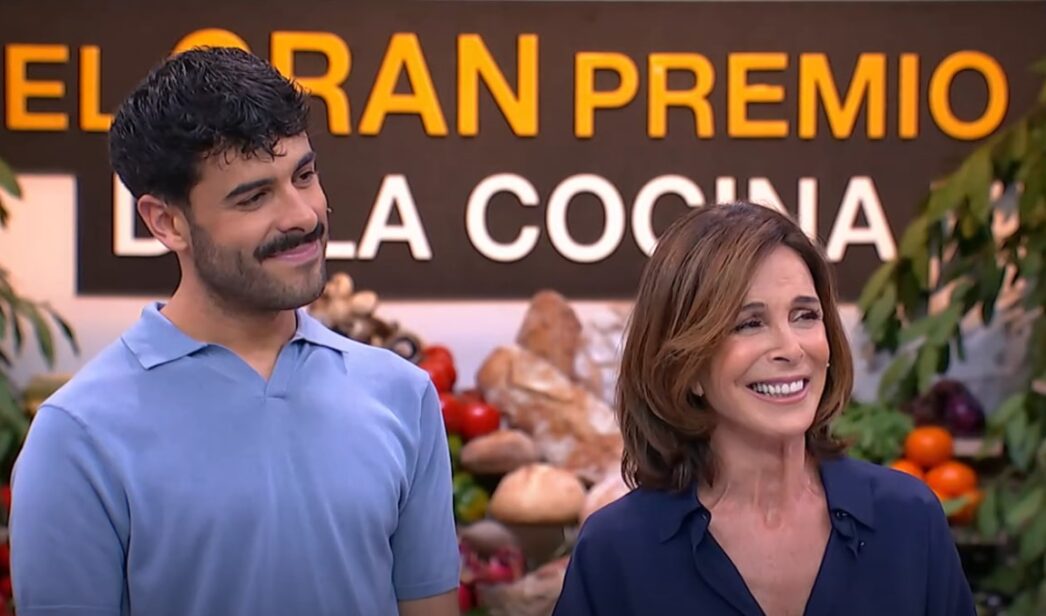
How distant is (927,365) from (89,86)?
196 centimetres

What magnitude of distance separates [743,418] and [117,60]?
211 centimetres

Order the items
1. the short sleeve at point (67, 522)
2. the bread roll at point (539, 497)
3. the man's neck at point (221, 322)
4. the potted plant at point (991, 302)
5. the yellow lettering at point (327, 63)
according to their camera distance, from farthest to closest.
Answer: the yellow lettering at point (327, 63) < the bread roll at point (539, 497) < the potted plant at point (991, 302) < the man's neck at point (221, 322) < the short sleeve at point (67, 522)

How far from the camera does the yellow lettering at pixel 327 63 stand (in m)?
3.02

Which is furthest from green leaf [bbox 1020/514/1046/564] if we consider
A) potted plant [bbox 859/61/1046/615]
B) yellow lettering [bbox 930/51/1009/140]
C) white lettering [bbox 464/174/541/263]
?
white lettering [bbox 464/174/541/263]

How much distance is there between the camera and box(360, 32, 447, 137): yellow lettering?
9.96 feet

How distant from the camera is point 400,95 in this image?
3.05 meters

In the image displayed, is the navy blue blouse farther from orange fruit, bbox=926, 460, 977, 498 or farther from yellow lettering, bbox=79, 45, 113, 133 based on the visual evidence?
yellow lettering, bbox=79, 45, 113, 133

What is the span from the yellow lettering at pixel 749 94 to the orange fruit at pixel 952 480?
84 centimetres

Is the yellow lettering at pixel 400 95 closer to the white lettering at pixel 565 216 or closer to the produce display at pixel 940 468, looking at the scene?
the white lettering at pixel 565 216

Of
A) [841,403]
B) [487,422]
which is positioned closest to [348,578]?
[841,403]

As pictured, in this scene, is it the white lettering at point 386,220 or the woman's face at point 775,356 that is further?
the white lettering at point 386,220

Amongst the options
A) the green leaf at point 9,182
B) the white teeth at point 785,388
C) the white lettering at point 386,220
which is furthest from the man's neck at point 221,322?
the white lettering at point 386,220

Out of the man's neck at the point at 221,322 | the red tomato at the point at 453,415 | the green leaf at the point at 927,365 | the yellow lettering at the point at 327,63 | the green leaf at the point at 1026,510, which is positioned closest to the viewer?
the man's neck at the point at 221,322

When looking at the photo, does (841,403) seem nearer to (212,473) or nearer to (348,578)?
(348,578)
